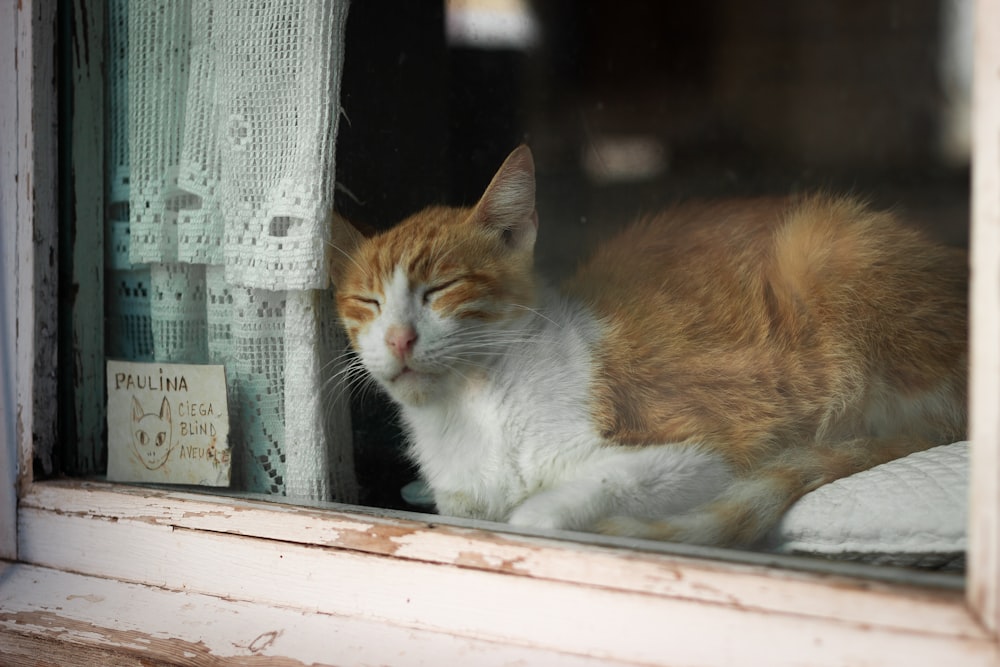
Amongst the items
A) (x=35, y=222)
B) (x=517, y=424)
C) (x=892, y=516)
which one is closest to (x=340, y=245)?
(x=517, y=424)

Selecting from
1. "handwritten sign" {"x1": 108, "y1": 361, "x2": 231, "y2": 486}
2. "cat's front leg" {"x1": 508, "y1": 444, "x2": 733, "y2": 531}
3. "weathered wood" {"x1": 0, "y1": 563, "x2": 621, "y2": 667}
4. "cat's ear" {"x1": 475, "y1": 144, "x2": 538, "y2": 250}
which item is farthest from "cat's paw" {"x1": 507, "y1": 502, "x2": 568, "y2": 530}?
"handwritten sign" {"x1": 108, "y1": 361, "x2": 231, "y2": 486}

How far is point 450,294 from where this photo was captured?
1082 millimetres

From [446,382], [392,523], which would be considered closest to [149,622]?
[392,523]

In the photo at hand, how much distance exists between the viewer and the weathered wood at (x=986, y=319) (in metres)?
0.63

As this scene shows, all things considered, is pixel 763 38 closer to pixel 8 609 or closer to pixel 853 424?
pixel 853 424

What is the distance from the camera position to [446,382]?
109 centimetres

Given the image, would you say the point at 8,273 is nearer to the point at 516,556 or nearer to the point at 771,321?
the point at 516,556

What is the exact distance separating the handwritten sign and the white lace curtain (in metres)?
0.03

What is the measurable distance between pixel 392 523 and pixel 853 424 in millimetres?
627

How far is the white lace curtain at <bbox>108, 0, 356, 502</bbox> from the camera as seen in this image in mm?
1136

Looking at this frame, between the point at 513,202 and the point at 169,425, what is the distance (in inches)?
25.1

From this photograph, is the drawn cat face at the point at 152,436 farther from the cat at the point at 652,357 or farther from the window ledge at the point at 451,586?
the cat at the point at 652,357

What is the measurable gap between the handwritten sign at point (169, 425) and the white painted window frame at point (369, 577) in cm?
6

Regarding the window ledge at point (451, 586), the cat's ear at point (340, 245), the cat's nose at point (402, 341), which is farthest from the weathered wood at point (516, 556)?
the cat's ear at point (340, 245)
